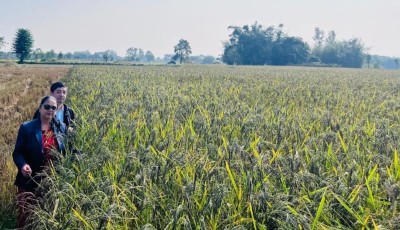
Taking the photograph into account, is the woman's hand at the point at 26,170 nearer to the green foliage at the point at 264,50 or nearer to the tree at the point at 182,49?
the green foliage at the point at 264,50

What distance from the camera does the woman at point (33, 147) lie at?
4.59m

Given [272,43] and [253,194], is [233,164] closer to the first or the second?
[253,194]

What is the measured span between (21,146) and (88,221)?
7.27 feet

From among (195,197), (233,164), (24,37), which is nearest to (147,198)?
(195,197)

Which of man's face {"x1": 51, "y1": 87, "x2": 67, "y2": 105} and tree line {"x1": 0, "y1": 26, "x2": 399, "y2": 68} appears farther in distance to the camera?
tree line {"x1": 0, "y1": 26, "x2": 399, "y2": 68}

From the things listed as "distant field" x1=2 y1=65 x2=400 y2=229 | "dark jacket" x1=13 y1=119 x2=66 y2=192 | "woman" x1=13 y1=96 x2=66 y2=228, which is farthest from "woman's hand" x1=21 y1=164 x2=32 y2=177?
"distant field" x1=2 y1=65 x2=400 y2=229

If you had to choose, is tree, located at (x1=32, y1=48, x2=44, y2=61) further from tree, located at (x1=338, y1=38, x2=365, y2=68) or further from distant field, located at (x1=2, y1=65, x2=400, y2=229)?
distant field, located at (x1=2, y1=65, x2=400, y2=229)

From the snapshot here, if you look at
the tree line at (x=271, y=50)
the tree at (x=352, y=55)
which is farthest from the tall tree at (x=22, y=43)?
the tree at (x=352, y=55)

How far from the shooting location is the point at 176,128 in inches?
223

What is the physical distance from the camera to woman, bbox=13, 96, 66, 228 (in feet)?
15.0

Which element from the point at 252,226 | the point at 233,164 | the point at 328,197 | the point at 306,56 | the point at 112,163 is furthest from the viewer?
the point at 306,56

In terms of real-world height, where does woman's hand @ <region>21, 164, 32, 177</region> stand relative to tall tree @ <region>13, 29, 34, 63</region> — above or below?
below

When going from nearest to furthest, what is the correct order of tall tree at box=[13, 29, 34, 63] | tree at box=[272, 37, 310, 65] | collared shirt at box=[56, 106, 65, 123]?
collared shirt at box=[56, 106, 65, 123] → tall tree at box=[13, 29, 34, 63] → tree at box=[272, 37, 310, 65]

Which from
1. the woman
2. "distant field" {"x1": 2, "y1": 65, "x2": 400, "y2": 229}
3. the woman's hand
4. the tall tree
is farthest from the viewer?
the tall tree
